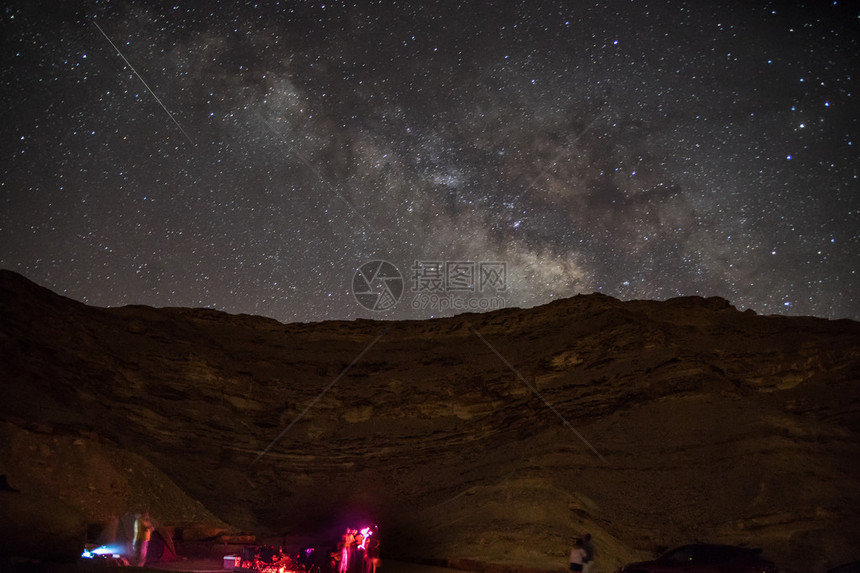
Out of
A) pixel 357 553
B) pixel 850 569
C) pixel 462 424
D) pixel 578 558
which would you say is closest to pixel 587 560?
pixel 578 558

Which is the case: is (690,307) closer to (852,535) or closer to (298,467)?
(852,535)

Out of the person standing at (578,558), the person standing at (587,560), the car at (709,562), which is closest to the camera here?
the person standing at (587,560)

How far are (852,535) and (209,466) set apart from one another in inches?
1196

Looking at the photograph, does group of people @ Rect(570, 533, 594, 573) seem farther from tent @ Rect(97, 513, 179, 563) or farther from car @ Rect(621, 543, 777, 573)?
tent @ Rect(97, 513, 179, 563)

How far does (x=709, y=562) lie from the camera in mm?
16141

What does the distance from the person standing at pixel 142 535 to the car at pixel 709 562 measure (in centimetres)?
1609

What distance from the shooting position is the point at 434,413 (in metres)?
42.2

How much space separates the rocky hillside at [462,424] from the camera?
2588cm

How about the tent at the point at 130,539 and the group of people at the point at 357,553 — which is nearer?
the group of people at the point at 357,553

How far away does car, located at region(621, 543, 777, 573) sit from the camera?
52.3 ft

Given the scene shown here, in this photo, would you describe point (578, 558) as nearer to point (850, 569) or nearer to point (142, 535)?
point (850, 569)

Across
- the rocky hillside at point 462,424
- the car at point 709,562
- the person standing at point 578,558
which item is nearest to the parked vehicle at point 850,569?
the car at point 709,562

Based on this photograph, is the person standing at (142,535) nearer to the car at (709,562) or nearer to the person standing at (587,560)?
the person standing at (587,560)

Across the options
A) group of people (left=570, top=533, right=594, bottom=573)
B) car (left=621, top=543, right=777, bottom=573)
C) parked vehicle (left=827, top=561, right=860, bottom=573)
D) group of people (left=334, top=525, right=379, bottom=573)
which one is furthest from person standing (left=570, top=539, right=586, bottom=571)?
parked vehicle (left=827, top=561, right=860, bottom=573)
